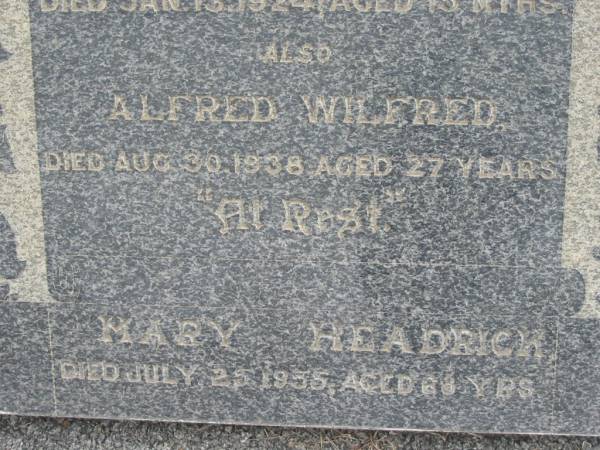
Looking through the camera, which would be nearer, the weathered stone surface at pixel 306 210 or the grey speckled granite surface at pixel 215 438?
the weathered stone surface at pixel 306 210

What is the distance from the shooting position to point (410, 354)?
2.46m

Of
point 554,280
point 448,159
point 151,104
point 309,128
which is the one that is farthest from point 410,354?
point 151,104

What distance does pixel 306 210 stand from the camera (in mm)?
2402

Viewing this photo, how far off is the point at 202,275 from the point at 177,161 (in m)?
0.43

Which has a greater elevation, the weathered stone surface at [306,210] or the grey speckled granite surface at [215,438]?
the weathered stone surface at [306,210]

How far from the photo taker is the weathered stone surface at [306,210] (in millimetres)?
2283

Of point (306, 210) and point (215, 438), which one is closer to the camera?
point (306, 210)

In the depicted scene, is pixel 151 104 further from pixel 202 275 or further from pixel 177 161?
pixel 202 275

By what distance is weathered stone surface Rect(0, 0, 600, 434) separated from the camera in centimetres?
228

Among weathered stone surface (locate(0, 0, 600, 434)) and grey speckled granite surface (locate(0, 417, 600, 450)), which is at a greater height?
weathered stone surface (locate(0, 0, 600, 434))

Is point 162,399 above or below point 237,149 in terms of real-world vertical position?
below

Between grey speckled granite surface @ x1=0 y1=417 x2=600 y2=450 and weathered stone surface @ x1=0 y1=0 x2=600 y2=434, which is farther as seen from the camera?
grey speckled granite surface @ x1=0 y1=417 x2=600 y2=450

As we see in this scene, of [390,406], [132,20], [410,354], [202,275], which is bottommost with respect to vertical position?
[390,406]

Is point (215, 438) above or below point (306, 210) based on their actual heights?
below
